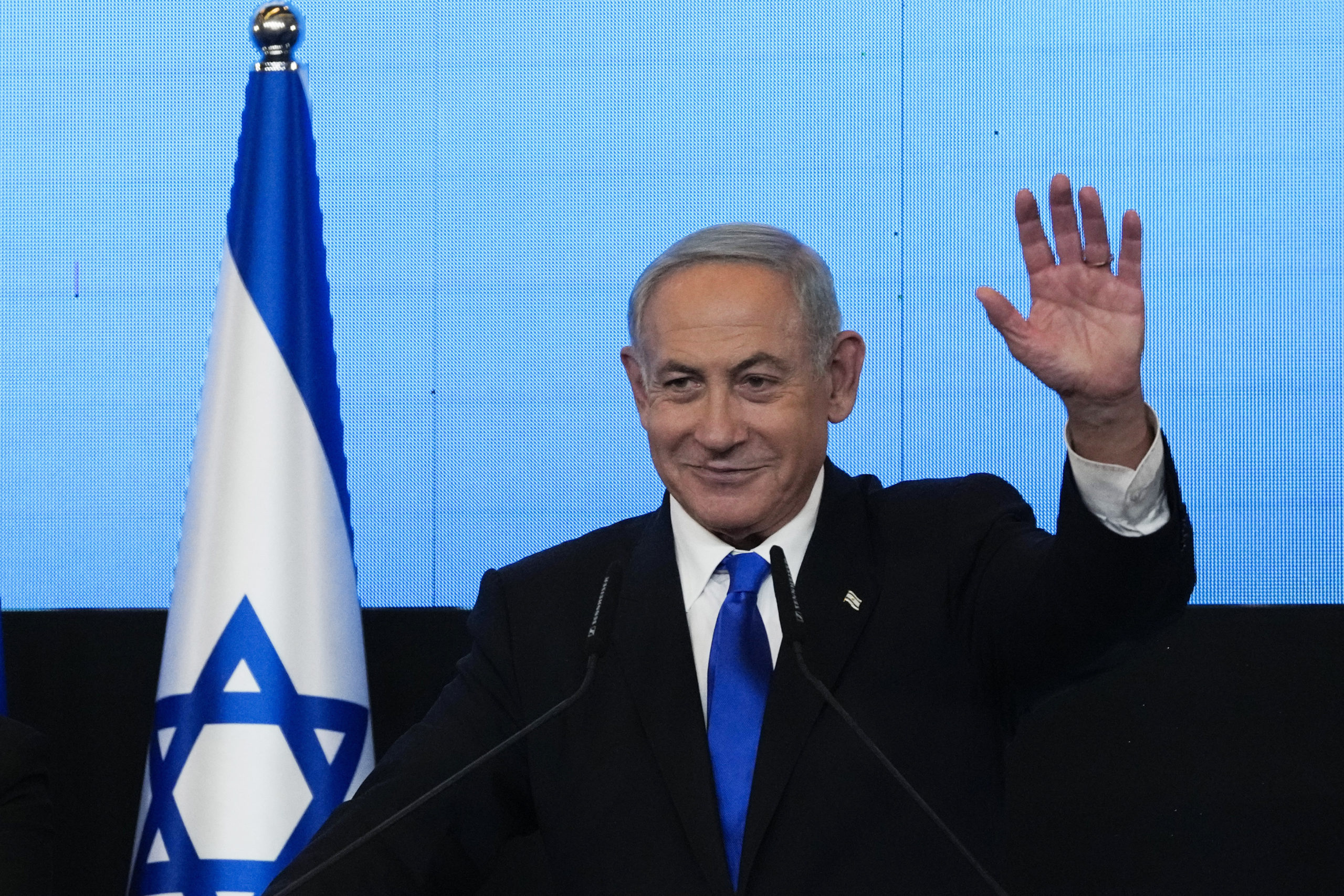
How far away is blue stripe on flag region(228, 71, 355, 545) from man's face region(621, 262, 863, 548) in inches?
43.4

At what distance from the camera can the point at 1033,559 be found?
1611 millimetres

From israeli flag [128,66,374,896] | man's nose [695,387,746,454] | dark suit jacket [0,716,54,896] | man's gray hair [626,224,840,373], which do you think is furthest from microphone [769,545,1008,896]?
israeli flag [128,66,374,896]

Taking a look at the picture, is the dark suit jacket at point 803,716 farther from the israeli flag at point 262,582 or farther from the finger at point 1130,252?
the israeli flag at point 262,582

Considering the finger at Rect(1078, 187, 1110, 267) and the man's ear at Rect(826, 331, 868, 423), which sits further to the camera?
the man's ear at Rect(826, 331, 868, 423)

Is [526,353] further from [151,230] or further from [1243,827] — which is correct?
[1243,827]

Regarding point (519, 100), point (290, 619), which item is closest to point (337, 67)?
point (519, 100)

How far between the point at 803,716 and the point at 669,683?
6.4 inches

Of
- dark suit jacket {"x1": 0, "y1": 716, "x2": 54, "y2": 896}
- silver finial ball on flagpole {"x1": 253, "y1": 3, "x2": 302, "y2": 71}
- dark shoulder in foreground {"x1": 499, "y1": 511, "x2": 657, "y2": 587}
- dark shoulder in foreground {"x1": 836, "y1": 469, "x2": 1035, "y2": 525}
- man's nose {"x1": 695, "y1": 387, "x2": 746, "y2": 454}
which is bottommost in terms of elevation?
dark suit jacket {"x1": 0, "y1": 716, "x2": 54, "y2": 896}

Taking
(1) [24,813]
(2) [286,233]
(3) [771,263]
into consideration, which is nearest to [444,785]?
(3) [771,263]

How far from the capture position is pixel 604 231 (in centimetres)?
288

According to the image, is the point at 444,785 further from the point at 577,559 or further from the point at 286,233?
the point at 286,233

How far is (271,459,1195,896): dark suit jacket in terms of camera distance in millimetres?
1580

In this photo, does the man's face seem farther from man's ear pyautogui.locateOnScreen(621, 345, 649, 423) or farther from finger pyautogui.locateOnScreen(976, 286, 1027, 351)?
finger pyautogui.locateOnScreen(976, 286, 1027, 351)

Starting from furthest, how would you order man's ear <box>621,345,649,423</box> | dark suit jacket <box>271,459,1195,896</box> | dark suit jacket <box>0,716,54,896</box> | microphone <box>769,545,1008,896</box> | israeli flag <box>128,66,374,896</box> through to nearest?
israeli flag <box>128,66,374,896</box> < dark suit jacket <box>0,716,54,896</box> < man's ear <box>621,345,649,423</box> < dark suit jacket <box>271,459,1195,896</box> < microphone <box>769,545,1008,896</box>
